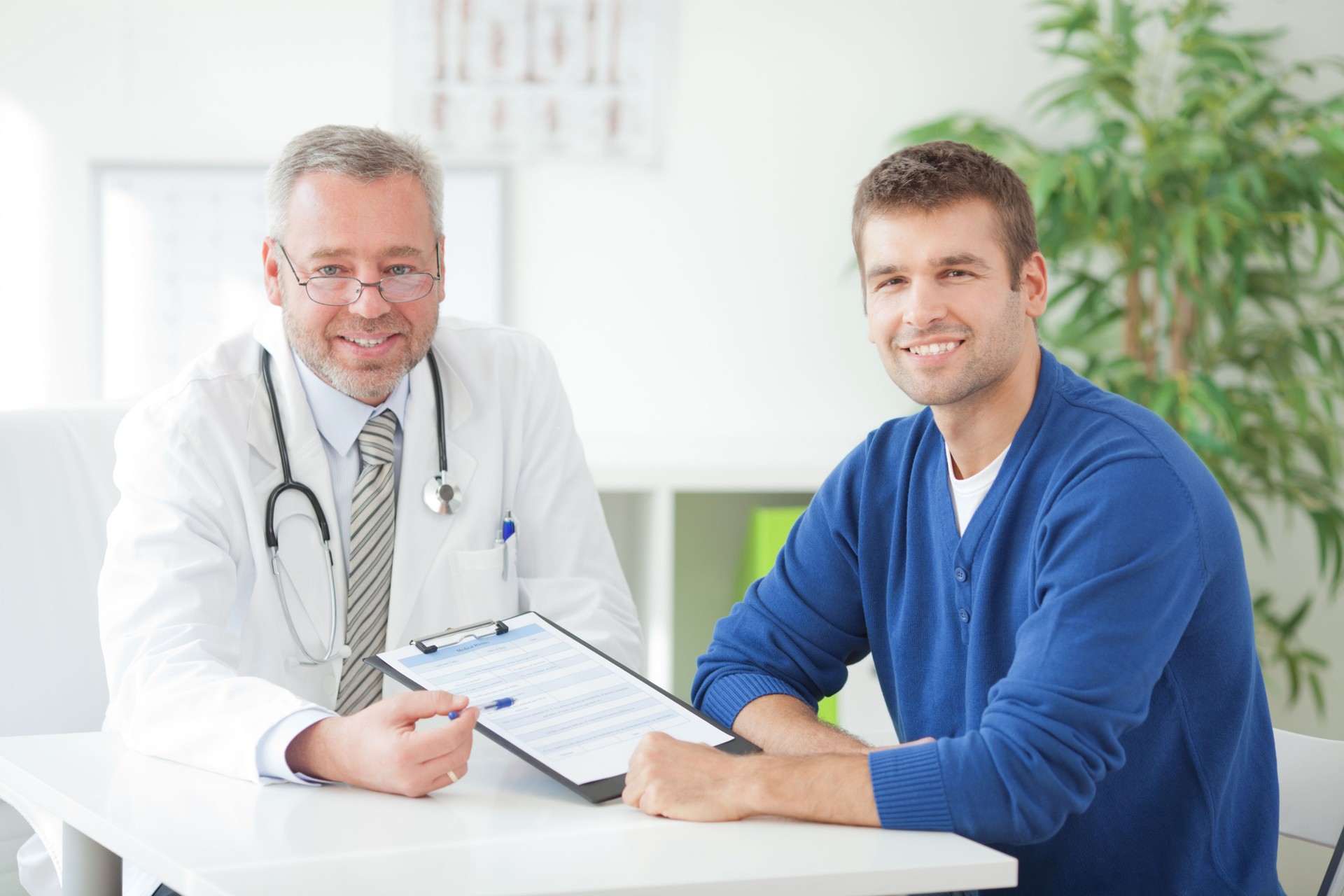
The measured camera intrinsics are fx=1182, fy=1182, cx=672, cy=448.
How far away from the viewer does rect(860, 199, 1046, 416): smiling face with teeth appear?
1.40 m

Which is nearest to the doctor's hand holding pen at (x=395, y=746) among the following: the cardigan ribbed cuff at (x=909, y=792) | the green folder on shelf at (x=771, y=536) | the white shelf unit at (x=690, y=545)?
the cardigan ribbed cuff at (x=909, y=792)

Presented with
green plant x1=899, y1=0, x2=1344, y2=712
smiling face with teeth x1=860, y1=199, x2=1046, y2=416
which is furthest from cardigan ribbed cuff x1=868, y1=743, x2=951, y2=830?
green plant x1=899, y1=0, x2=1344, y2=712

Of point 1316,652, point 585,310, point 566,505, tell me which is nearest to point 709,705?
point 566,505

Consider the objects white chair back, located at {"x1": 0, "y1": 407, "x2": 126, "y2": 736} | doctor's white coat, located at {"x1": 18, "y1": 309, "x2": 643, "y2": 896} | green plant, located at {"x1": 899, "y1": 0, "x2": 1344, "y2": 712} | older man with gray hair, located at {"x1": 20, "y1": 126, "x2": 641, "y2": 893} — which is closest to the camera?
doctor's white coat, located at {"x1": 18, "y1": 309, "x2": 643, "y2": 896}

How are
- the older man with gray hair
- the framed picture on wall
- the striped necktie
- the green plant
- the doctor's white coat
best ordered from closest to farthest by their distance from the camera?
the doctor's white coat < the older man with gray hair < the striped necktie < the green plant < the framed picture on wall

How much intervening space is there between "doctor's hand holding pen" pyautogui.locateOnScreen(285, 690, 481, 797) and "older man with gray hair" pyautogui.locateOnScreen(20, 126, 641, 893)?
24 cm

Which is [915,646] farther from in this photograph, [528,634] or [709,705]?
[528,634]

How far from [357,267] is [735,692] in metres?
0.78

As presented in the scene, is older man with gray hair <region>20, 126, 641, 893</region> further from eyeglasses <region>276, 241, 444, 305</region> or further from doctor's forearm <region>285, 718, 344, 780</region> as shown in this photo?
doctor's forearm <region>285, 718, 344, 780</region>

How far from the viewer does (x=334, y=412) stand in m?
1.71

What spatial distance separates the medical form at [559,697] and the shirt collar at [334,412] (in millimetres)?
480

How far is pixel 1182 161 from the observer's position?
2531 millimetres

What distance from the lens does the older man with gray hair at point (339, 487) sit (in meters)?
1.50

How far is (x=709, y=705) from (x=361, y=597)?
50 centimetres
